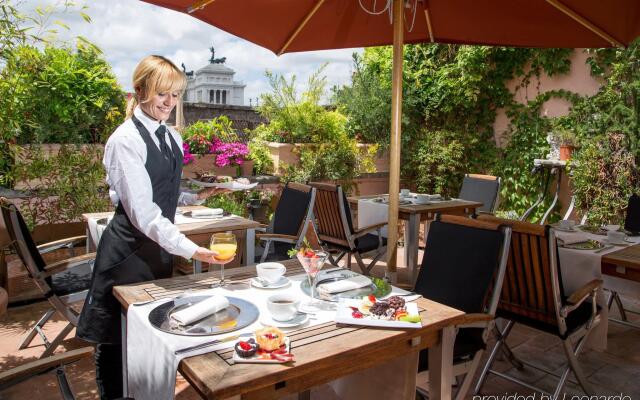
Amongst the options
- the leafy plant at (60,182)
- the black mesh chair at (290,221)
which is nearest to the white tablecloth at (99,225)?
the black mesh chair at (290,221)

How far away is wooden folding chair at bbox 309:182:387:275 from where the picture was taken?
4387mm

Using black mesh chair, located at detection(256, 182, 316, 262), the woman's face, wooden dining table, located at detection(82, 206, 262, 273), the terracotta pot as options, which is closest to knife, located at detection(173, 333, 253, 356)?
the woman's face

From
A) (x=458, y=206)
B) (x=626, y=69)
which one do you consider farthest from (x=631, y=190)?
(x=458, y=206)

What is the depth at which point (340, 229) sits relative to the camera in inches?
176

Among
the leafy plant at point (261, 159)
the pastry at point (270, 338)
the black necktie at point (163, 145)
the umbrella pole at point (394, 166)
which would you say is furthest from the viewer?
the leafy plant at point (261, 159)

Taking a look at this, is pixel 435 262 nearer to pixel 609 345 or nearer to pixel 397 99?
pixel 397 99

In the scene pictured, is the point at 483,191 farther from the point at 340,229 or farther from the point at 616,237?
the point at 616,237

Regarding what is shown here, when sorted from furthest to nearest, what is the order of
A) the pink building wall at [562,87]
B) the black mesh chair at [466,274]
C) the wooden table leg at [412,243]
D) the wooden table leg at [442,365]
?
1. the pink building wall at [562,87]
2. the wooden table leg at [412,243]
3. the black mesh chair at [466,274]
4. the wooden table leg at [442,365]

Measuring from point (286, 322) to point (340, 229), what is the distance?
2838 mm

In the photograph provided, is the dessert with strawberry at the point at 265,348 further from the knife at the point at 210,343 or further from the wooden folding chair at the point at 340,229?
the wooden folding chair at the point at 340,229

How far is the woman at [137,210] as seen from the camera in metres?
2.00

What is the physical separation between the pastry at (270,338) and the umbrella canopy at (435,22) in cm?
194

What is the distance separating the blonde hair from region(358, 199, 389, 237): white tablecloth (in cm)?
305

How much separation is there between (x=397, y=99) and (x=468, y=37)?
3.95ft
